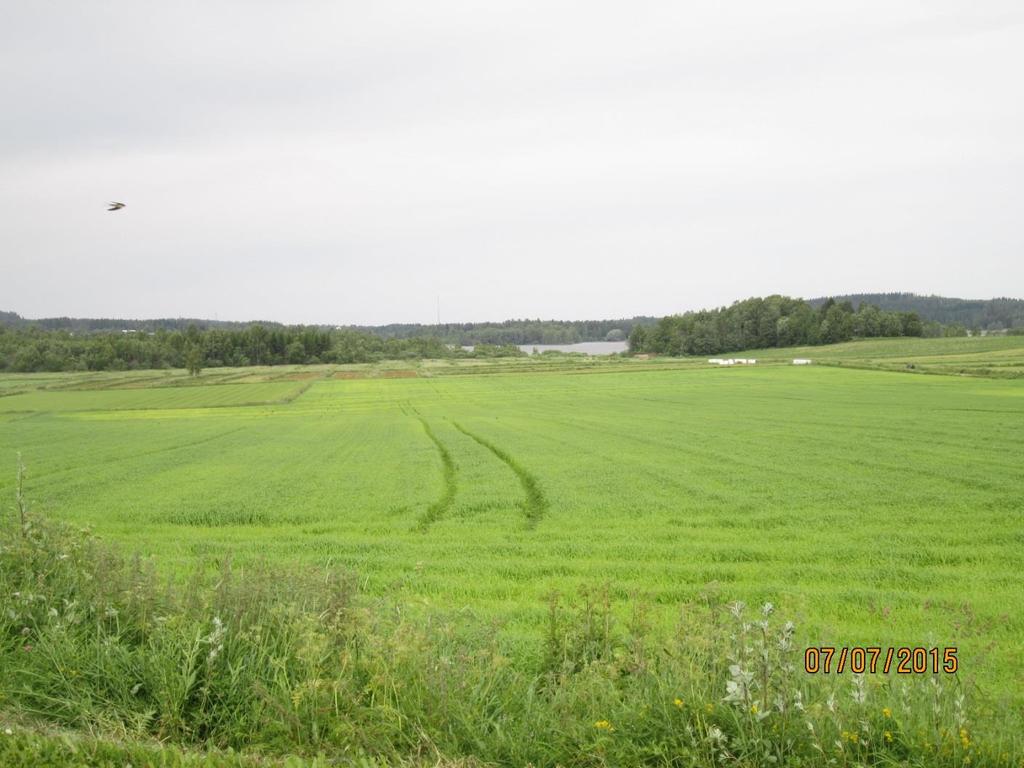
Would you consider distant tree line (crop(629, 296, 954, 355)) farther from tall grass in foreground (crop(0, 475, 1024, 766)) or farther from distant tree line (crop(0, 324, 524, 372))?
tall grass in foreground (crop(0, 475, 1024, 766))

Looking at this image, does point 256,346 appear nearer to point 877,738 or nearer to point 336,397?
point 336,397

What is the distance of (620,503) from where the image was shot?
61.2 ft

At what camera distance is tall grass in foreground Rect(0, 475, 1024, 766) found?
4496mm

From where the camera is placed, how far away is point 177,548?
14.1 meters

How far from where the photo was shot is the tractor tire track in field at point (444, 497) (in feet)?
58.3

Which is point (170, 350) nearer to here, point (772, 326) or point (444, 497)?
point (772, 326)

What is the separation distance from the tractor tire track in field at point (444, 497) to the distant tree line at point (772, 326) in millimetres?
158269
